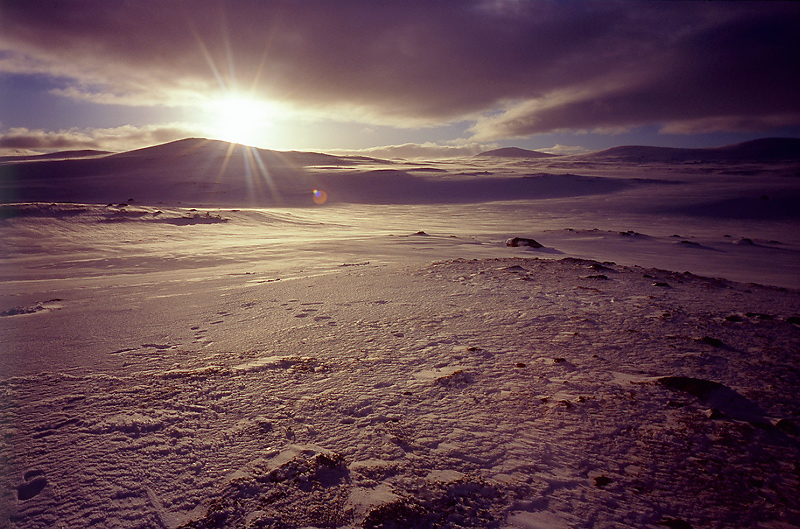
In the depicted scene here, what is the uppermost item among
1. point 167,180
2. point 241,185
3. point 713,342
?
point 167,180

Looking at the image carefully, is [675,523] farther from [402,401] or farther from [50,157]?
[50,157]

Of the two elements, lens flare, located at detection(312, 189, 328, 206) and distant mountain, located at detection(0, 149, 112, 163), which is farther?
distant mountain, located at detection(0, 149, 112, 163)

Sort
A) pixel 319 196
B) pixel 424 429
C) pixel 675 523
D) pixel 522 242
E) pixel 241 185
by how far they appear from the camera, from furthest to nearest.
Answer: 1. pixel 241 185
2. pixel 319 196
3. pixel 522 242
4. pixel 424 429
5. pixel 675 523

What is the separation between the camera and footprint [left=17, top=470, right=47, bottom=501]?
1433 millimetres

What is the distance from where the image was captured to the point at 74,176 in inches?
1347

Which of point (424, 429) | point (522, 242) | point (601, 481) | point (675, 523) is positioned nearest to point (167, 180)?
point (522, 242)

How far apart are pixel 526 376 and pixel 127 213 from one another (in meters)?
13.3

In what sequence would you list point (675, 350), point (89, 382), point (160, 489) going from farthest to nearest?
point (675, 350) < point (89, 382) < point (160, 489)

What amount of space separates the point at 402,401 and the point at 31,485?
147cm

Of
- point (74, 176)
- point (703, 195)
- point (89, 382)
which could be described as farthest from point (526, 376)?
point (74, 176)

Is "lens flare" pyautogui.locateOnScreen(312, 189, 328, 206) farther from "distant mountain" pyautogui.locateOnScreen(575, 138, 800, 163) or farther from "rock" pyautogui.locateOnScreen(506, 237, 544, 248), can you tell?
"distant mountain" pyautogui.locateOnScreen(575, 138, 800, 163)

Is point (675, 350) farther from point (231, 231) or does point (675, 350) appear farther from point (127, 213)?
point (127, 213)

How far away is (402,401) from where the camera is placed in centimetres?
202

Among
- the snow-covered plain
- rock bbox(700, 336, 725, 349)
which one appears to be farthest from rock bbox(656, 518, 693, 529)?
rock bbox(700, 336, 725, 349)
